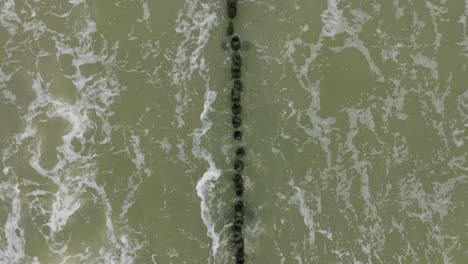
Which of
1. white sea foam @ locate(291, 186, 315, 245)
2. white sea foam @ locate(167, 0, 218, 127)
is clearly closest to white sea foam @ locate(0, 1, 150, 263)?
white sea foam @ locate(167, 0, 218, 127)

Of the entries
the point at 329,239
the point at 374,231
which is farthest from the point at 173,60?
the point at 374,231

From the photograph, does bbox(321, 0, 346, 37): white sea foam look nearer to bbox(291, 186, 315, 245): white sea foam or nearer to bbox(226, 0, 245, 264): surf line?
bbox(226, 0, 245, 264): surf line

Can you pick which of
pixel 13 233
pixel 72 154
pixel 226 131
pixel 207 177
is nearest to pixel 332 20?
pixel 226 131

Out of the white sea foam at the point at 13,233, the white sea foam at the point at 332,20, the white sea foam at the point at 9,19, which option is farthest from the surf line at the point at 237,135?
the white sea foam at the point at 9,19

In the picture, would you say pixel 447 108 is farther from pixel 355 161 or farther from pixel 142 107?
pixel 142 107

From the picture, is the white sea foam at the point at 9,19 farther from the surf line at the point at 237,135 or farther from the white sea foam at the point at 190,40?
the surf line at the point at 237,135
